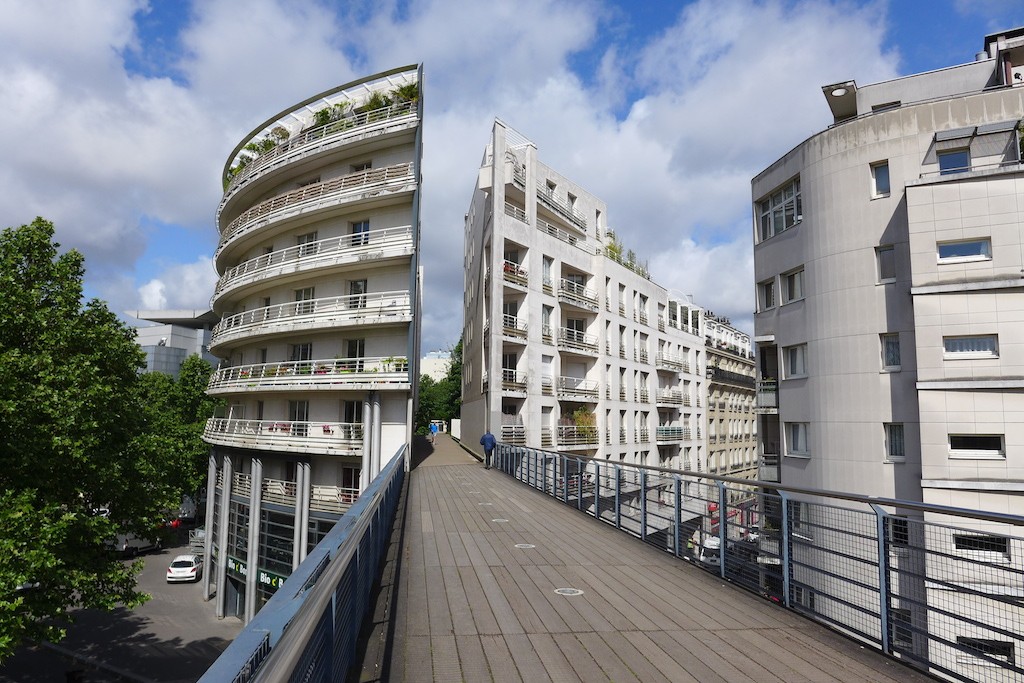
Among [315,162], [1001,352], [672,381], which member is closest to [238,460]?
[315,162]

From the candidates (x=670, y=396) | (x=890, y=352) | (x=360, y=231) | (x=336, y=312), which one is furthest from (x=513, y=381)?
(x=670, y=396)

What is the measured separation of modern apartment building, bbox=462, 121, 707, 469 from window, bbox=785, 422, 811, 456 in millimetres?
12157

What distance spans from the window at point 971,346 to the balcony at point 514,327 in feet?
57.6

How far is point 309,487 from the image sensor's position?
2362 cm

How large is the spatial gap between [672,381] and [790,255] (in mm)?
26440

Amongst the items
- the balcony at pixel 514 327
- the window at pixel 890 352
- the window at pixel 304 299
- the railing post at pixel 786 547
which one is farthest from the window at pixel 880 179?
the window at pixel 304 299

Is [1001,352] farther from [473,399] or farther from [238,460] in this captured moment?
[238,460]

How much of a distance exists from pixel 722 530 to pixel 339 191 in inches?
840

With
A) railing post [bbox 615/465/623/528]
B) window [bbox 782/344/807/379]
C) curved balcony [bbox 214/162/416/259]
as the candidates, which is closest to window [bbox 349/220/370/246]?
curved balcony [bbox 214/162/416/259]

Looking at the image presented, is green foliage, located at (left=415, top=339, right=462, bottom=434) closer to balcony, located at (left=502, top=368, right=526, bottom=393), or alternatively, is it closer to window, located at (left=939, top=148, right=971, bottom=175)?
balcony, located at (left=502, top=368, right=526, bottom=393)

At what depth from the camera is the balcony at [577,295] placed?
Answer: 110ft

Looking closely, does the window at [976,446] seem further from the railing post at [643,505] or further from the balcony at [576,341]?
the balcony at [576,341]

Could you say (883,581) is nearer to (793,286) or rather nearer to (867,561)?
(867,561)

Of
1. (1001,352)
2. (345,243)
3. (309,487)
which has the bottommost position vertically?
(309,487)
